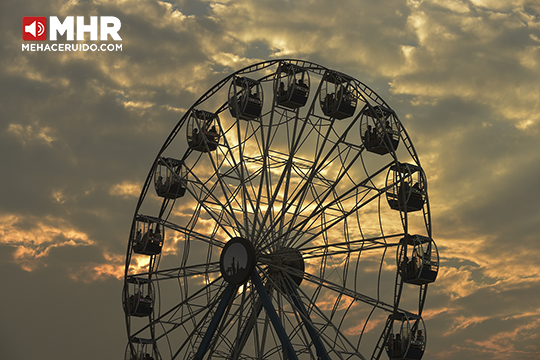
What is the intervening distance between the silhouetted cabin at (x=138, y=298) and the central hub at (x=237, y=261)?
16.0 feet

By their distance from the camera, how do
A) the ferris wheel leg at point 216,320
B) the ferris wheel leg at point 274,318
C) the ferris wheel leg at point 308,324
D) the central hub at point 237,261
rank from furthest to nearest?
the ferris wheel leg at point 216,320 → the central hub at point 237,261 → the ferris wheel leg at point 308,324 → the ferris wheel leg at point 274,318

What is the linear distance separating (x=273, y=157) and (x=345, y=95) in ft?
11.8

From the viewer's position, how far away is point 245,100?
27.8m

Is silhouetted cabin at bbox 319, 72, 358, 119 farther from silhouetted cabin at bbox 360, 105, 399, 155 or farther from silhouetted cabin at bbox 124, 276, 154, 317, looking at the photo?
silhouetted cabin at bbox 124, 276, 154, 317

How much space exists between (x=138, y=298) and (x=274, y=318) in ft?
25.1

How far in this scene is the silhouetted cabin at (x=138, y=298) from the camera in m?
29.1

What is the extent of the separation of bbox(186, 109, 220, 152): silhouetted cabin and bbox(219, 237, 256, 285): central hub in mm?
5461

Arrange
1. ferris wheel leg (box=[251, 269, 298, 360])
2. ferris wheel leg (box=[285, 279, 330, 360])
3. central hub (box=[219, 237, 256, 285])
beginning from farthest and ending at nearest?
1. central hub (box=[219, 237, 256, 285])
2. ferris wheel leg (box=[285, 279, 330, 360])
3. ferris wheel leg (box=[251, 269, 298, 360])

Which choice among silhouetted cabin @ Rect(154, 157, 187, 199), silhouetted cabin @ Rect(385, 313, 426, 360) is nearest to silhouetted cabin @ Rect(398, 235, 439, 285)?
silhouetted cabin @ Rect(385, 313, 426, 360)

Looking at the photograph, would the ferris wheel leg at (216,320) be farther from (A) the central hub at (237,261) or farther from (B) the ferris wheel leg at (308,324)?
(B) the ferris wheel leg at (308,324)

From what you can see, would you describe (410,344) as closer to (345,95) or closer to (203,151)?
(345,95)

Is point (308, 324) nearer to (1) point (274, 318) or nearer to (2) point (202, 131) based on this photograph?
(1) point (274, 318)

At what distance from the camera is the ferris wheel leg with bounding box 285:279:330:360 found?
24.4 metres

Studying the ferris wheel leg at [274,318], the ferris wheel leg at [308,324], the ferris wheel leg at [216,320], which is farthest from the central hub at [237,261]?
the ferris wheel leg at [308,324]
